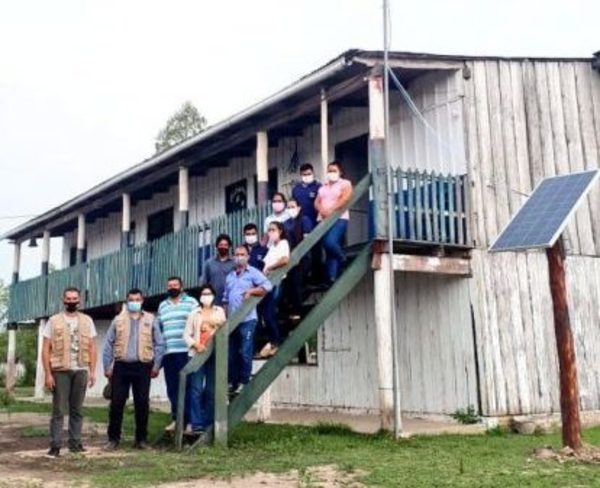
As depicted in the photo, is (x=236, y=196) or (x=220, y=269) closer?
(x=220, y=269)

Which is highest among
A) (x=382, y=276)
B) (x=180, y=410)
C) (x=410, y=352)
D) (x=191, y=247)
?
(x=191, y=247)

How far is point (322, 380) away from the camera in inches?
559

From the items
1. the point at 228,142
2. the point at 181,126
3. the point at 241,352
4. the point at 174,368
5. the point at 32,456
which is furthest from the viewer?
the point at 181,126

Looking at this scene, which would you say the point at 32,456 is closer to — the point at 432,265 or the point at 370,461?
the point at 370,461

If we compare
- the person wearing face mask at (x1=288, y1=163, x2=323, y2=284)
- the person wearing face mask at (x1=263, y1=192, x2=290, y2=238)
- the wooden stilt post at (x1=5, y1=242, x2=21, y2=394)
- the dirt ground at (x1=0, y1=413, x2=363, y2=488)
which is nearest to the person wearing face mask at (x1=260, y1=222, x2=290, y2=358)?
the person wearing face mask at (x1=263, y1=192, x2=290, y2=238)

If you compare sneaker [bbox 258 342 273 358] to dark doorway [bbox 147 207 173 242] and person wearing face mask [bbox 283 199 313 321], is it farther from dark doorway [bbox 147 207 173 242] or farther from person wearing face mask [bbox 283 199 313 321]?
dark doorway [bbox 147 207 173 242]

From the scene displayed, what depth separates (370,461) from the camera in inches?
295

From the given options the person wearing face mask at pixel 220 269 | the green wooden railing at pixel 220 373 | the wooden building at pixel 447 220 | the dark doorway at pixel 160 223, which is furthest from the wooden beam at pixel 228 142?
the green wooden railing at pixel 220 373

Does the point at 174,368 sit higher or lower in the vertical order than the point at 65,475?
higher

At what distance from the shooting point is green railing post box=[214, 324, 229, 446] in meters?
8.60

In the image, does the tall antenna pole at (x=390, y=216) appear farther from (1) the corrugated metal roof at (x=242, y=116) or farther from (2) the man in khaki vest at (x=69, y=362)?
(2) the man in khaki vest at (x=69, y=362)

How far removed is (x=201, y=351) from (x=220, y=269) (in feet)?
4.34

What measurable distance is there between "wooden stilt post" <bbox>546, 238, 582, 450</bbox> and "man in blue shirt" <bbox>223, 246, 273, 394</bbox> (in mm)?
3038

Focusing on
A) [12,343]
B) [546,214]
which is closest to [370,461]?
[546,214]
